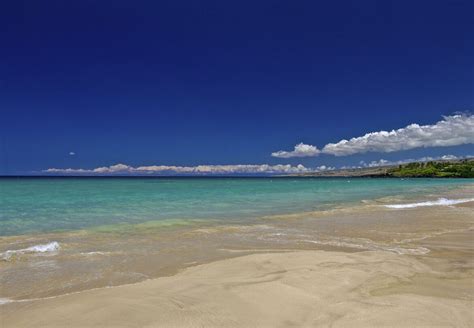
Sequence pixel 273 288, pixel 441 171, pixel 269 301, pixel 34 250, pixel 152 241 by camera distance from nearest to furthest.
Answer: pixel 269 301
pixel 273 288
pixel 34 250
pixel 152 241
pixel 441 171

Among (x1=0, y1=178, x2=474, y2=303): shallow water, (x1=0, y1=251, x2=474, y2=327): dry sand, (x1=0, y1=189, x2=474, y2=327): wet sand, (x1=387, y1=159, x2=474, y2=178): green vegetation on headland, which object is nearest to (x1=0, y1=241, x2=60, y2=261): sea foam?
(x1=0, y1=178, x2=474, y2=303): shallow water

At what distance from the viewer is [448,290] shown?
19.1 ft

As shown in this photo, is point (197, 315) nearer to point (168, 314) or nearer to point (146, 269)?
point (168, 314)

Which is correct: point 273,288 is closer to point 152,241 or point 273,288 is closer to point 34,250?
point 152,241

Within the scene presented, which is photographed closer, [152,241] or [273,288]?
[273,288]

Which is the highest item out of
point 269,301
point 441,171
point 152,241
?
point 441,171

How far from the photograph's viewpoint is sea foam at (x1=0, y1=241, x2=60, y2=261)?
352 inches

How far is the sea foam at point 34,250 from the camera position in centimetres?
893

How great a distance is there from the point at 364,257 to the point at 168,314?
17.4 feet

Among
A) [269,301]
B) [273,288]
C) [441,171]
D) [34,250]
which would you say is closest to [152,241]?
[34,250]

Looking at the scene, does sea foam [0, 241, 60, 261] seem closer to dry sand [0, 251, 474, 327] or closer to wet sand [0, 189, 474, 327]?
wet sand [0, 189, 474, 327]

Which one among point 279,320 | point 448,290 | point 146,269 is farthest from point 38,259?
point 448,290

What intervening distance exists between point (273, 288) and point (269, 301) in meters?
0.60

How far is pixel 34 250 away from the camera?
952 centimetres
